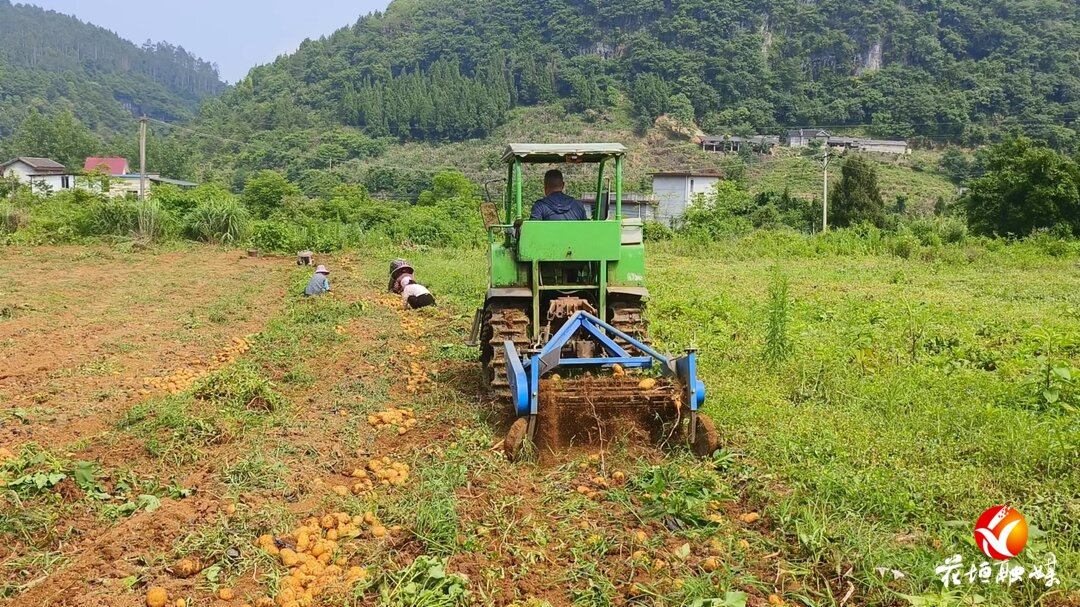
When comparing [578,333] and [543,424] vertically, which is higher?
[578,333]

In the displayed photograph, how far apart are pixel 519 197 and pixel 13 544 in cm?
458

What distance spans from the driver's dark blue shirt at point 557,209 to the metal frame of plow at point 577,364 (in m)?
1.20

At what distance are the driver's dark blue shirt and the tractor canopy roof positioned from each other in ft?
1.26

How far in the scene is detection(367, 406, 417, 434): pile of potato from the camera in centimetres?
590

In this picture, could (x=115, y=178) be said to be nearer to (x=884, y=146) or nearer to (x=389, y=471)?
(x=389, y=471)

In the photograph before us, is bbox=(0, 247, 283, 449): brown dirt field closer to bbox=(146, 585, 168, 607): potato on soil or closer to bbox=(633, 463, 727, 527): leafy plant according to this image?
bbox=(146, 585, 168, 607): potato on soil

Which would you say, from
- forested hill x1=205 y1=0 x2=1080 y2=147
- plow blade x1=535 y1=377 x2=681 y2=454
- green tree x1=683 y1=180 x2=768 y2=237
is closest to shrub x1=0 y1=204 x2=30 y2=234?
green tree x1=683 y1=180 x2=768 y2=237

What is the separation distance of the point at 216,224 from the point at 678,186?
37934mm

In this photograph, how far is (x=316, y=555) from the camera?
3.76 metres

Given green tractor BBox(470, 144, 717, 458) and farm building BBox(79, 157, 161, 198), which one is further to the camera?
farm building BBox(79, 157, 161, 198)

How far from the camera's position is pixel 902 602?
3283 mm

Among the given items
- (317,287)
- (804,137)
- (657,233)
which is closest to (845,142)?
(804,137)

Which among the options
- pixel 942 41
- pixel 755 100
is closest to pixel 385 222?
pixel 755 100

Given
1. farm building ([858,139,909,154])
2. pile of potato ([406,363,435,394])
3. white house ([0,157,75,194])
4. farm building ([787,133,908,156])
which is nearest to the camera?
pile of potato ([406,363,435,394])
